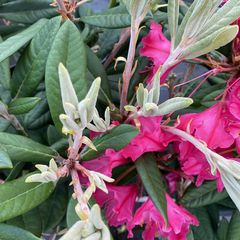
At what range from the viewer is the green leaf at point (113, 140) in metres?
0.56

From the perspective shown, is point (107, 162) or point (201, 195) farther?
point (201, 195)

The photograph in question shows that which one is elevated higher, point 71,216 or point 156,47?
point 156,47

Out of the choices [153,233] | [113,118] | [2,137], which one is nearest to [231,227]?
[153,233]

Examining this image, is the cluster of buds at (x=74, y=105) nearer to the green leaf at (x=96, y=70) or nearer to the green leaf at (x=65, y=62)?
the green leaf at (x=65, y=62)

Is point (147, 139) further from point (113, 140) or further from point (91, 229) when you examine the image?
point (91, 229)

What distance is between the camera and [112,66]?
2.79 ft

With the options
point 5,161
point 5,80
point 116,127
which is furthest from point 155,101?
point 5,80

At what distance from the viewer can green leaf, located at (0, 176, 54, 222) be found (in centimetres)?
56

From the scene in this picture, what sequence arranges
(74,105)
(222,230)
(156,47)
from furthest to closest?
(222,230), (156,47), (74,105)

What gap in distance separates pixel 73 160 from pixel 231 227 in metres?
0.35

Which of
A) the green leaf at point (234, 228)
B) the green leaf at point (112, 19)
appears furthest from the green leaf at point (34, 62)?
the green leaf at point (234, 228)

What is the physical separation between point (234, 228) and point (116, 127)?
33 centimetres

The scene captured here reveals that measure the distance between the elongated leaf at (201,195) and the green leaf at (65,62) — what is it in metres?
0.25

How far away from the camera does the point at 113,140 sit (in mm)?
575
